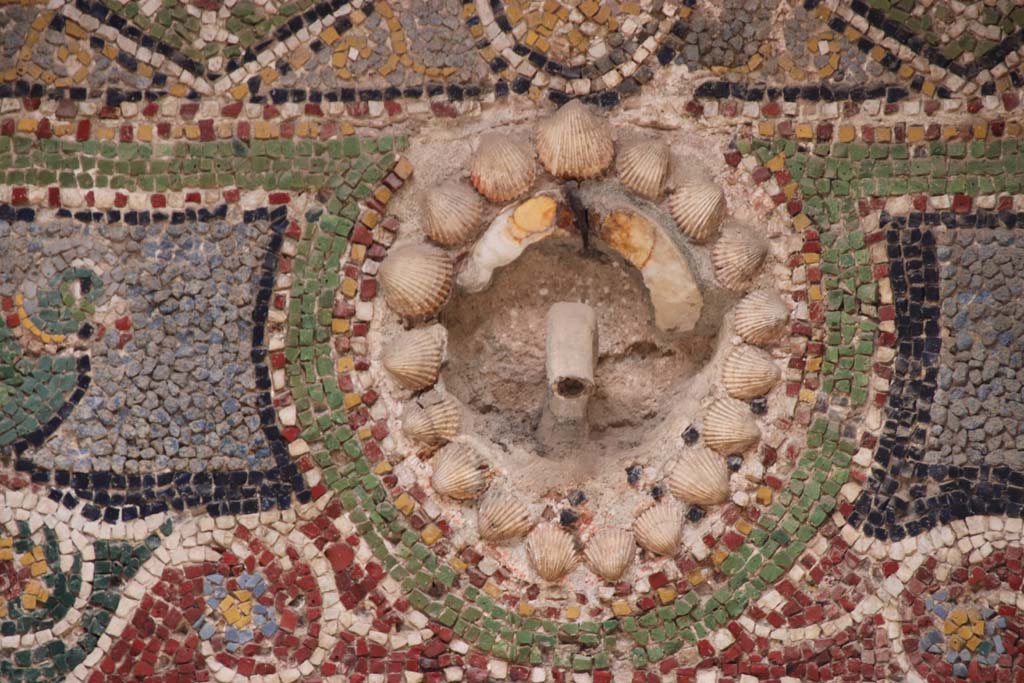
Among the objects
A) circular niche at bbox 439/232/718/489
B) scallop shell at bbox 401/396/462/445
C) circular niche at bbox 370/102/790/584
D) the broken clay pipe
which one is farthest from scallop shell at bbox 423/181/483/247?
scallop shell at bbox 401/396/462/445

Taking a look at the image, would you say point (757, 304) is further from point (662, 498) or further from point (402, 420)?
point (402, 420)

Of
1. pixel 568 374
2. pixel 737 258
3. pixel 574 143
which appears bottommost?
pixel 568 374

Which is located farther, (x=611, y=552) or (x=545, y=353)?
(x=545, y=353)

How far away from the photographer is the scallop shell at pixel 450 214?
15.8ft

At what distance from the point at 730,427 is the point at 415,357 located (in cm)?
75

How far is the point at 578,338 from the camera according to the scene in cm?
478

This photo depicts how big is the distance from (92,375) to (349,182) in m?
0.75

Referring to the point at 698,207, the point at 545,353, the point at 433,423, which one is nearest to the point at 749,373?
the point at 698,207

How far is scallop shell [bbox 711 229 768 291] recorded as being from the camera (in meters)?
4.82

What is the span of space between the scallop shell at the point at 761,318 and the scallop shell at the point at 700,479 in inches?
11.6

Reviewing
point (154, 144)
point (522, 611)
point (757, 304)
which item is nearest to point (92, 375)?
point (154, 144)

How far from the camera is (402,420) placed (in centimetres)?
483

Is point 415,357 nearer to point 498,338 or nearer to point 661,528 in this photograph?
point 498,338

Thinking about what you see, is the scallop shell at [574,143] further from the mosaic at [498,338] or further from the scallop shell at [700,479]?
the scallop shell at [700,479]
